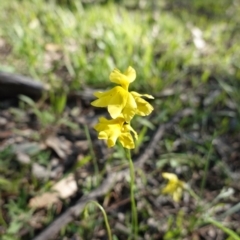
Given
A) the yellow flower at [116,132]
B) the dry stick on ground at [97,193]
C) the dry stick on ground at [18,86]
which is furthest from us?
the dry stick on ground at [18,86]

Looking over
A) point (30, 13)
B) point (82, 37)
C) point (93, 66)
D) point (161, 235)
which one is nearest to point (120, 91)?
point (161, 235)

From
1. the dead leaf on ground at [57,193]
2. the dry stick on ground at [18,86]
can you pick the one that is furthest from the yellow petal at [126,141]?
the dry stick on ground at [18,86]

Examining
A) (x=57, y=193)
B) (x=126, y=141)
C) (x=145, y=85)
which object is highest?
(x=126, y=141)

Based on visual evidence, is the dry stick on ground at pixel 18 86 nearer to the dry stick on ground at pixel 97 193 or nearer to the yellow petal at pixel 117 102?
the dry stick on ground at pixel 97 193

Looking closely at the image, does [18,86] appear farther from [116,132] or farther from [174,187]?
[116,132]

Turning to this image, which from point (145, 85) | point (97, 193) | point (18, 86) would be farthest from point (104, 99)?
point (145, 85)
